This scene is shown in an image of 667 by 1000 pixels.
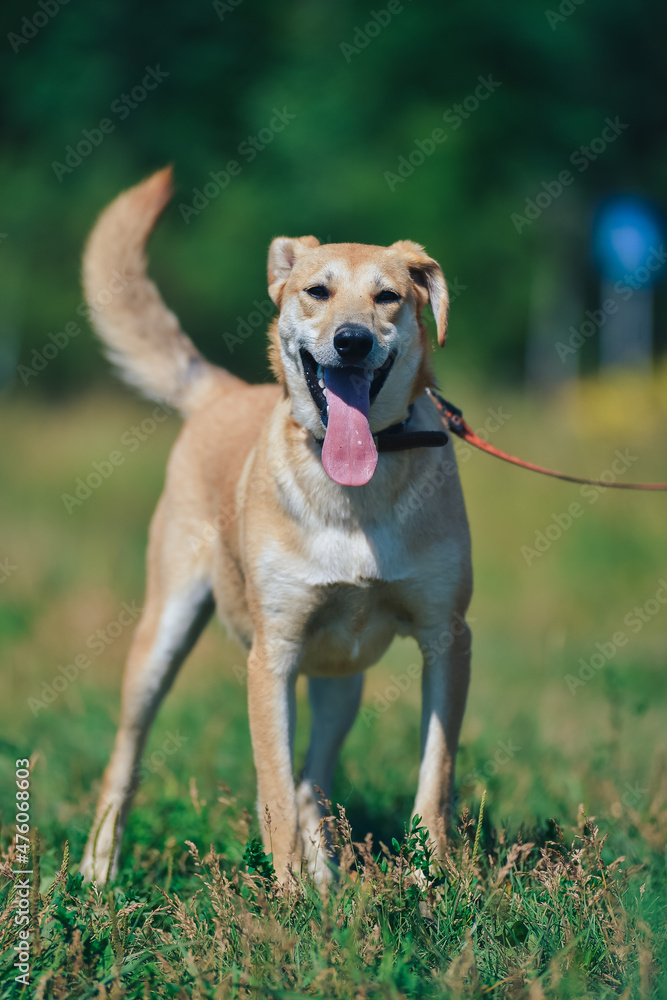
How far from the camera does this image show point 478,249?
17609mm

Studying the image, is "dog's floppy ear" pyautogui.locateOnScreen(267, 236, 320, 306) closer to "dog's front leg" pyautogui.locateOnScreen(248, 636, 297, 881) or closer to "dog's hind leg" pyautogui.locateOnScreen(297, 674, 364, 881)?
"dog's front leg" pyautogui.locateOnScreen(248, 636, 297, 881)

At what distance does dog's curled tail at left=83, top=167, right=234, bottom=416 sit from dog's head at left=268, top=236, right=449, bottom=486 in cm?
135

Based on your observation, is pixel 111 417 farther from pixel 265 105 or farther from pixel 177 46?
pixel 177 46

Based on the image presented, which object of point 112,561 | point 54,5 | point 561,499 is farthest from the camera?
point 54,5

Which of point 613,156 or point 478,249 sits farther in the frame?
point 613,156

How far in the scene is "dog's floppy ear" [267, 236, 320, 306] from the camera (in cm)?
361

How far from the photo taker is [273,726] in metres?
3.31

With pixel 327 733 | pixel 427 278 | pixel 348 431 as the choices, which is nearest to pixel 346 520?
pixel 348 431

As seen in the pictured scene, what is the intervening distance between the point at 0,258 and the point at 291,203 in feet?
18.2

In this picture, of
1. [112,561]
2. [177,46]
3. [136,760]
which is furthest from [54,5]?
[136,760]

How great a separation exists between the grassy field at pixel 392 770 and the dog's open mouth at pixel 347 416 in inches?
42.1

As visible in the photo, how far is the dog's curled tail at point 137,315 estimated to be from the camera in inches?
185

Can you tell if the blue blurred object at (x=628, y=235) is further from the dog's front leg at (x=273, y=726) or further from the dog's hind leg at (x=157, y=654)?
the dog's front leg at (x=273, y=726)

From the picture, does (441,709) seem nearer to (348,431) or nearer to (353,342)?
(348,431)
